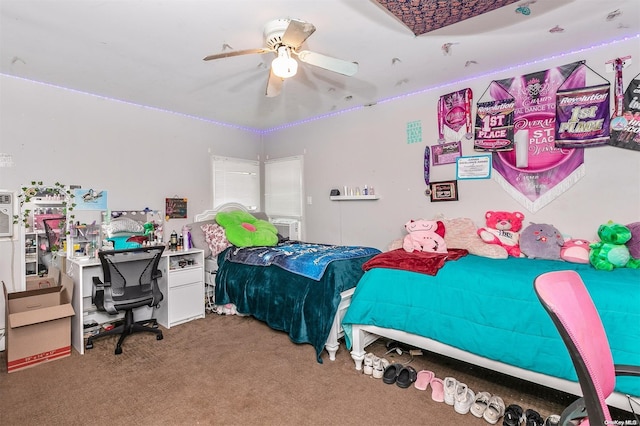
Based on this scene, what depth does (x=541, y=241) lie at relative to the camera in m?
2.63

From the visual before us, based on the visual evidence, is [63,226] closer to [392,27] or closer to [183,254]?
[183,254]

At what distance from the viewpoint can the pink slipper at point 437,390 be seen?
6.73 feet

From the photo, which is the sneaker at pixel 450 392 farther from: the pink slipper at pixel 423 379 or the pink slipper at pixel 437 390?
the pink slipper at pixel 423 379

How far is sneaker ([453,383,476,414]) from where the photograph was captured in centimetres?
192

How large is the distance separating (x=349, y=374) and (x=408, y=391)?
429mm

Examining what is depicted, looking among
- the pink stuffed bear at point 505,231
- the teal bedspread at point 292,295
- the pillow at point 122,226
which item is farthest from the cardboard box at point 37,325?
the pink stuffed bear at point 505,231

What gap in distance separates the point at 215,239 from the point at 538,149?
3.41m

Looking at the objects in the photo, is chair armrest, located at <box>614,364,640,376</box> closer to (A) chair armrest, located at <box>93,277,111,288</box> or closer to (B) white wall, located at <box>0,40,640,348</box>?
(B) white wall, located at <box>0,40,640,348</box>

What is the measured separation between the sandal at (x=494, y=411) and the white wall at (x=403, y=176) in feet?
5.28

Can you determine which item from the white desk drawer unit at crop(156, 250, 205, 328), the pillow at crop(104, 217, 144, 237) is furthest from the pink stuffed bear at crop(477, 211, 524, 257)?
the pillow at crop(104, 217, 144, 237)

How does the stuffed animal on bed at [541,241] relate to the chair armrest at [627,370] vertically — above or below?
above

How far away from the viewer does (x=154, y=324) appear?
131 inches

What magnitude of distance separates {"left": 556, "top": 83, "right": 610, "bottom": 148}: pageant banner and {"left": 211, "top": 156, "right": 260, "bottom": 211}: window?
379 cm

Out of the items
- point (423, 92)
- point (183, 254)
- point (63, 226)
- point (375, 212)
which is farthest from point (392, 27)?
point (63, 226)
